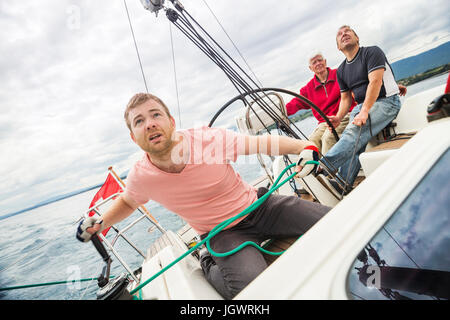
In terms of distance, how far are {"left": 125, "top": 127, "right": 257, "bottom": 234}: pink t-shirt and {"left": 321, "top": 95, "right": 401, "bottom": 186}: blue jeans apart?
3.90ft

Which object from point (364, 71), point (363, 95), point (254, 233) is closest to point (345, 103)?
point (363, 95)

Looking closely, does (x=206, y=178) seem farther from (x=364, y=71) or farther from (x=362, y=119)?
(x=364, y=71)

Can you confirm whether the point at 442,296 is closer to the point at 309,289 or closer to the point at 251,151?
the point at 309,289

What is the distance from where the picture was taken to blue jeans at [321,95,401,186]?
6.73ft

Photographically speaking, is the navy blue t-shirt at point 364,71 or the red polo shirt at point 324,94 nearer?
the navy blue t-shirt at point 364,71

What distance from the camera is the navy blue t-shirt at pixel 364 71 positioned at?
6.99 ft

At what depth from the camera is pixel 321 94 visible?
3.13 metres

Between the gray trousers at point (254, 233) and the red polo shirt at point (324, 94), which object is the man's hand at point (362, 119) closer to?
the red polo shirt at point (324, 94)

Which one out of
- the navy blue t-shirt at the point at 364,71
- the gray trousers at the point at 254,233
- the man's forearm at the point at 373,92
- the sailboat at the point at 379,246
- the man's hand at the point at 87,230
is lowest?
the gray trousers at the point at 254,233

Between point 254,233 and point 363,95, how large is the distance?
214cm

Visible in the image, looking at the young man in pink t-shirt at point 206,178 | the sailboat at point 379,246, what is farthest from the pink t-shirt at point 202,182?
the sailboat at point 379,246

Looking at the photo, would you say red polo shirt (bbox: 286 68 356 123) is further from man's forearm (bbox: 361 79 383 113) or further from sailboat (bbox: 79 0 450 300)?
sailboat (bbox: 79 0 450 300)

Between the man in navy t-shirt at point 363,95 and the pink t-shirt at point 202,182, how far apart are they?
111 centimetres
